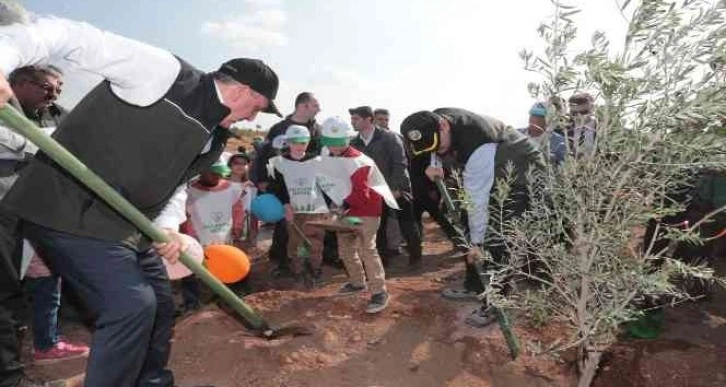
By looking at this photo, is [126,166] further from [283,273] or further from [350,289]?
[283,273]

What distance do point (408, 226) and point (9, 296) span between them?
5.11 m

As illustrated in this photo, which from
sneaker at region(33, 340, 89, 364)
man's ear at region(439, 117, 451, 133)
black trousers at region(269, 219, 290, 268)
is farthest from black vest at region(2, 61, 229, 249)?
black trousers at region(269, 219, 290, 268)

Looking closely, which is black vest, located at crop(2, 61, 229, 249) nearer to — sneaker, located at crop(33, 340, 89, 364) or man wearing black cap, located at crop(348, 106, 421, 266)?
sneaker, located at crop(33, 340, 89, 364)

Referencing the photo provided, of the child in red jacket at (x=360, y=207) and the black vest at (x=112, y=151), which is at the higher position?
the black vest at (x=112, y=151)

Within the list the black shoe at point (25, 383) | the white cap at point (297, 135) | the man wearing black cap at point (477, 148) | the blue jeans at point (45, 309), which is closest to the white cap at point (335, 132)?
the white cap at point (297, 135)

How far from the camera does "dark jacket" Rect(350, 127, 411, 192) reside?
24.3 feet

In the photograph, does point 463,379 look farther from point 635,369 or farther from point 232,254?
point 232,254

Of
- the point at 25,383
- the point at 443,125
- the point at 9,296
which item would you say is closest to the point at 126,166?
the point at 9,296

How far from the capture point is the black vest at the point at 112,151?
2787mm

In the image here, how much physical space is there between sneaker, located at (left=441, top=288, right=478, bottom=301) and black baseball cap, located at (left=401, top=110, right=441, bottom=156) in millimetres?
1846

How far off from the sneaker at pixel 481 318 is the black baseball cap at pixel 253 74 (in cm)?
307

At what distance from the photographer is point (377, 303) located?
17.7ft

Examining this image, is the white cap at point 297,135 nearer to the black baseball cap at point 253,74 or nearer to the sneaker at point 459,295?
the sneaker at point 459,295

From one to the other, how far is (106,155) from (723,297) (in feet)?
22.2
